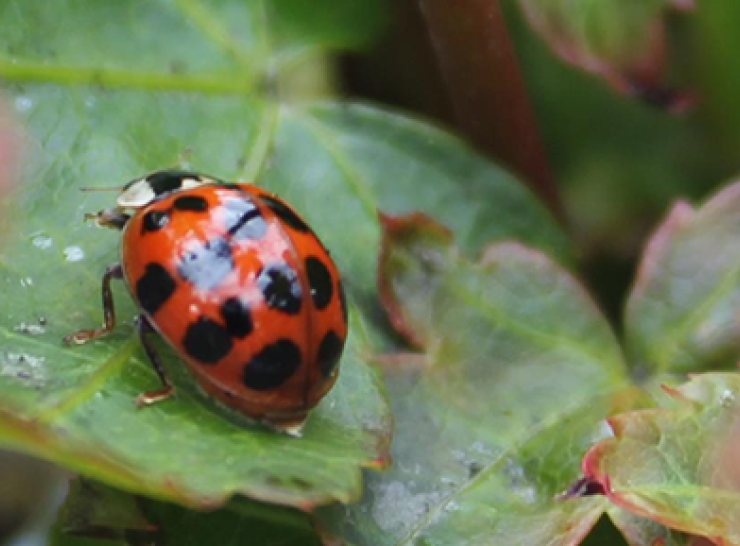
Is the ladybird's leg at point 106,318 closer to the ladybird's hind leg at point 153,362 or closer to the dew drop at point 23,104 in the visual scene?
the ladybird's hind leg at point 153,362

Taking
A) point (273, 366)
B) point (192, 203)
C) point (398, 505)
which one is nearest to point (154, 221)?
point (192, 203)

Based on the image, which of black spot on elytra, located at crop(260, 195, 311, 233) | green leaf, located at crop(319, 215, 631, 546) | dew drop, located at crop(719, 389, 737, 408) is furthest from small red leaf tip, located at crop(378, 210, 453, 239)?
dew drop, located at crop(719, 389, 737, 408)

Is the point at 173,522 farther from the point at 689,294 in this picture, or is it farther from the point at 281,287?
the point at 689,294

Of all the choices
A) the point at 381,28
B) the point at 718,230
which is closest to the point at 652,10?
the point at 718,230

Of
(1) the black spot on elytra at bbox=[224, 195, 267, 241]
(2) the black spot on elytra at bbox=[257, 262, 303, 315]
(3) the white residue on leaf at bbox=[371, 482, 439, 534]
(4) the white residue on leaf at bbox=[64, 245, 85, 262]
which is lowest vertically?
(3) the white residue on leaf at bbox=[371, 482, 439, 534]

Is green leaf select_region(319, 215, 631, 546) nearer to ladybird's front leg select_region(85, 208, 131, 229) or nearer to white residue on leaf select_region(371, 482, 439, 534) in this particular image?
white residue on leaf select_region(371, 482, 439, 534)

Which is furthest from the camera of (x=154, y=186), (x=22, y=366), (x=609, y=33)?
(x=609, y=33)
